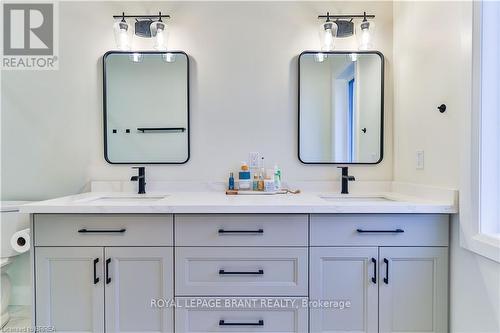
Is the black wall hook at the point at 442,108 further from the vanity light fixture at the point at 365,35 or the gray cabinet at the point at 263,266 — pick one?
the vanity light fixture at the point at 365,35

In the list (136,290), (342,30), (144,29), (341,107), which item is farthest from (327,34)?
(136,290)

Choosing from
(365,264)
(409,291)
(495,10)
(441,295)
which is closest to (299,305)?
(365,264)

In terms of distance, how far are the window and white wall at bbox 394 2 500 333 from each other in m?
0.04

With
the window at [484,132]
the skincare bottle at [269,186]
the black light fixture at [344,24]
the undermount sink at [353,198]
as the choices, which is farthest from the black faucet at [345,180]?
the black light fixture at [344,24]

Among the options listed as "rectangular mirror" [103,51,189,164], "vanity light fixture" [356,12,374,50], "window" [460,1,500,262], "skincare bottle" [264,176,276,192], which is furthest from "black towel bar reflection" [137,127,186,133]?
"window" [460,1,500,262]

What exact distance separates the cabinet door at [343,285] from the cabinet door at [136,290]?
70cm

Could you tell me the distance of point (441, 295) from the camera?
1287 millimetres

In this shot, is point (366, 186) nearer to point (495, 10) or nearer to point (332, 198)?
point (332, 198)

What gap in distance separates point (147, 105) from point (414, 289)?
1877 millimetres

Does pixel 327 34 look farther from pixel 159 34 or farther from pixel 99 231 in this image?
pixel 99 231

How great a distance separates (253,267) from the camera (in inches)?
50.9

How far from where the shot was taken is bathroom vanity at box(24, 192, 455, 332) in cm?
129

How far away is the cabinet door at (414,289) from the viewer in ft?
4.22

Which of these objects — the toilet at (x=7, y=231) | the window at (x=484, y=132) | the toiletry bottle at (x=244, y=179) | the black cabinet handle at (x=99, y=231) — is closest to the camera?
the window at (x=484, y=132)
